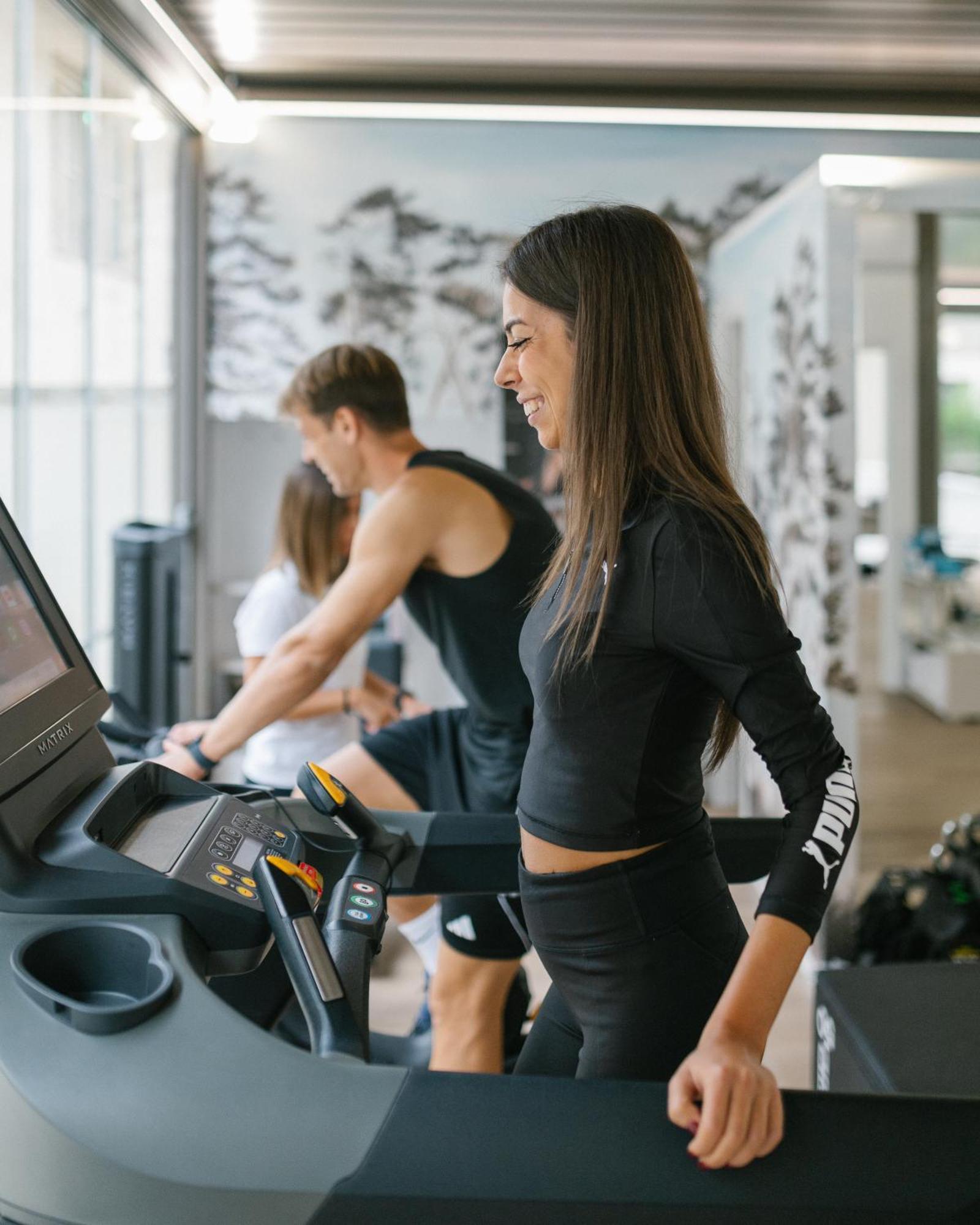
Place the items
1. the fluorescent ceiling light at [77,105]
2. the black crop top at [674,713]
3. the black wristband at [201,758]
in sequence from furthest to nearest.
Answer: the fluorescent ceiling light at [77,105]
the black wristband at [201,758]
the black crop top at [674,713]

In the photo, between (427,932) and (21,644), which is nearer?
(21,644)

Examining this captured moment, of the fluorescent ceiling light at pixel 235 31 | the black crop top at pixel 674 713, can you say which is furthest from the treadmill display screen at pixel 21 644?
the fluorescent ceiling light at pixel 235 31

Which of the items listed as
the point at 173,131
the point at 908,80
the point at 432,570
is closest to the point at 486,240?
the point at 173,131

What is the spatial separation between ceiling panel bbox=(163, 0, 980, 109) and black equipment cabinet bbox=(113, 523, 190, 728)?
1.78m

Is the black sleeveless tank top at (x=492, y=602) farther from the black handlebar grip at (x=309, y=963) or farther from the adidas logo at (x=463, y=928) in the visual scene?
the black handlebar grip at (x=309, y=963)

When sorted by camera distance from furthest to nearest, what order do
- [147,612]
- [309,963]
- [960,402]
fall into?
1. [960,402]
2. [147,612]
3. [309,963]

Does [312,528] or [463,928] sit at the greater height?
[312,528]

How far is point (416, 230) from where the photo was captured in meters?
5.78

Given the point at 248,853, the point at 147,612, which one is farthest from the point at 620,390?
the point at 147,612

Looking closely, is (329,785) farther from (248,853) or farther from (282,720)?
(282,720)

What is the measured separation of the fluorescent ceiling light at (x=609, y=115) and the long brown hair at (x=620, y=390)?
15.3 ft

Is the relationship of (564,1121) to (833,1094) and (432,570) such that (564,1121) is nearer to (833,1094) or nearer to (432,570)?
(833,1094)

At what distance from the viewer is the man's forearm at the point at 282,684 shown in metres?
2.19

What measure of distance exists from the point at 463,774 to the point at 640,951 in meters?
1.16
